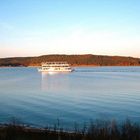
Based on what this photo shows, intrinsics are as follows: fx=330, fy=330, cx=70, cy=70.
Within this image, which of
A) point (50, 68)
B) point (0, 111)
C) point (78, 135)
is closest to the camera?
point (78, 135)

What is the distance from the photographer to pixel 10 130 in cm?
1029

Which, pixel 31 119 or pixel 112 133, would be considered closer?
pixel 112 133

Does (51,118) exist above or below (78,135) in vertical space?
below

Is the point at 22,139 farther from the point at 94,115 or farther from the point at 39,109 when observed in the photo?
the point at 39,109

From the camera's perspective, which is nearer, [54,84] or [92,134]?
[92,134]

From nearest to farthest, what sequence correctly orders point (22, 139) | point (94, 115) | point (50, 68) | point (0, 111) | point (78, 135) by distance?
point (22, 139), point (78, 135), point (94, 115), point (0, 111), point (50, 68)

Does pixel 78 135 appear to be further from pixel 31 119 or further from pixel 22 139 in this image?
pixel 31 119

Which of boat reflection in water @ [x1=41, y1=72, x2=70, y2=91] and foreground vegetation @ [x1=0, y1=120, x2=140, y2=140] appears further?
boat reflection in water @ [x1=41, y1=72, x2=70, y2=91]

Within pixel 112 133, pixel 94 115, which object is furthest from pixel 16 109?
pixel 112 133

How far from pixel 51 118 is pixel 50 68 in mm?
114605

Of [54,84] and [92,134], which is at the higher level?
[92,134]

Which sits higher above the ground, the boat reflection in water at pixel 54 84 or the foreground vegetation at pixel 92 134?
the foreground vegetation at pixel 92 134

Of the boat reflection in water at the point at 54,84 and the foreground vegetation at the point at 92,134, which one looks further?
the boat reflection in water at the point at 54,84

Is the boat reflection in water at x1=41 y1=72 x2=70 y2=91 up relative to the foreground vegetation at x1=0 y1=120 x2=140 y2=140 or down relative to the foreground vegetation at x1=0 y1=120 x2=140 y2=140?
down
